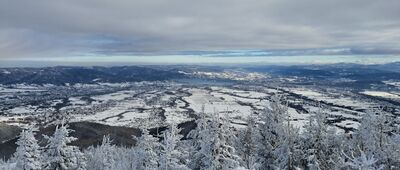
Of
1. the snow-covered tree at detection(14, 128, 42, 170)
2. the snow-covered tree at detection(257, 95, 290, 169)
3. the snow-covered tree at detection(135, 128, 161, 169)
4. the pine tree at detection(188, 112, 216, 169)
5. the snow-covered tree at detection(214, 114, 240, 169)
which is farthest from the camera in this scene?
the snow-covered tree at detection(135, 128, 161, 169)

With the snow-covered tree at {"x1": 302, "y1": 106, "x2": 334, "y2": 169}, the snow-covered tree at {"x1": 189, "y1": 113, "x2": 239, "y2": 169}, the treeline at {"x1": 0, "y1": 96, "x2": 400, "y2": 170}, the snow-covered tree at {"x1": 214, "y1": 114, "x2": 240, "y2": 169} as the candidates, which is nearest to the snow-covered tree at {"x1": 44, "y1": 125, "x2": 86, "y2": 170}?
the treeline at {"x1": 0, "y1": 96, "x2": 400, "y2": 170}

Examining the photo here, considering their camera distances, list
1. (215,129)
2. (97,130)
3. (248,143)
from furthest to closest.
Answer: (97,130) < (248,143) < (215,129)

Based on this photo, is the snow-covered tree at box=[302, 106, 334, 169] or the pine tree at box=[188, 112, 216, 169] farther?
the snow-covered tree at box=[302, 106, 334, 169]

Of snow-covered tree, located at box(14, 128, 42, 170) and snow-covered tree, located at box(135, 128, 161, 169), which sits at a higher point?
snow-covered tree, located at box(14, 128, 42, 170)

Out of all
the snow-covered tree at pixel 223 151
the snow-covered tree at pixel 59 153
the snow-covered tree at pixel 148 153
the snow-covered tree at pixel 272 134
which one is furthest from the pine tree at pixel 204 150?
Answer: the snow-covered tree at pixel 59 153

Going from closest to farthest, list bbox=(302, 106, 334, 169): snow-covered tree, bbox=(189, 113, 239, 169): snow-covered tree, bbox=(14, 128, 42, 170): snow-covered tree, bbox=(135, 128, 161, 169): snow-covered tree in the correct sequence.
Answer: bbox=(189, 113, 239, 169): snow-covered tree < bbox=(14, 128, 42, 170): snow-covered tree < bbox=(302, 106, 334, 169): snow-covered tree < bbox=(135, 128, 161, 169): snow-covered tree

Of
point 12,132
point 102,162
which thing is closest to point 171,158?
point 102,162

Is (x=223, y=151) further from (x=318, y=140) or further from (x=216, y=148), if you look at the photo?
(x=318, y=140)

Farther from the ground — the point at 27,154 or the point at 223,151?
the point at 223,151

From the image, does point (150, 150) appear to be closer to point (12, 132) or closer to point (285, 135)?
point (285, 135)

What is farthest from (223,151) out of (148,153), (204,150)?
(148,153)

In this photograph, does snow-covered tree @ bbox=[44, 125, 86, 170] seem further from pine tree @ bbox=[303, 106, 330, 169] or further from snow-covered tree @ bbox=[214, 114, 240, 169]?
pine tree @ bbox=[303, 106, 330, 169]
